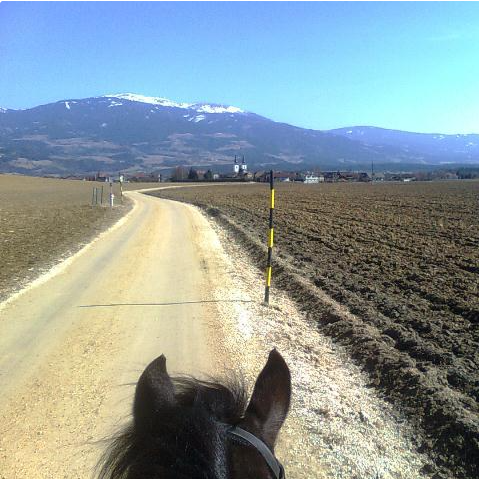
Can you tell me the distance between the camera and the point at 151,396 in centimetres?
149

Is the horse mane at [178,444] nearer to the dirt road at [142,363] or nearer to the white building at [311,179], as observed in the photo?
the dirt road at [142,363]

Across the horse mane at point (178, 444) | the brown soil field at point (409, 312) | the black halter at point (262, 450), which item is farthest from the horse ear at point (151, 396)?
the brown soil field at point (409, 312)

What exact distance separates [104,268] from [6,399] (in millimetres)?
6349

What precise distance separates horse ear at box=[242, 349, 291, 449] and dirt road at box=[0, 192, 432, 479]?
1746 mm

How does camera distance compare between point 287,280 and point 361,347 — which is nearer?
point 361,347

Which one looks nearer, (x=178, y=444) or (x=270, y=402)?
(x=178, y=444)

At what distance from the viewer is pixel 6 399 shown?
4109 millimetres

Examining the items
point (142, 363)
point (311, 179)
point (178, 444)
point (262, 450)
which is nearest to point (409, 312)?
point (142, 363)

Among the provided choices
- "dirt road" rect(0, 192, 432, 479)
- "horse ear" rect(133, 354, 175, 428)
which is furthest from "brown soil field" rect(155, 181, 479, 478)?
"horse ear" rect(133, 354, 175, 428)

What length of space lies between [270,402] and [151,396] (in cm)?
44

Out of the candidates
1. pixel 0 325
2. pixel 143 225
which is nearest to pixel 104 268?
pixel 0 325

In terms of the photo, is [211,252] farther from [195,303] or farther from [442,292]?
[442,292]

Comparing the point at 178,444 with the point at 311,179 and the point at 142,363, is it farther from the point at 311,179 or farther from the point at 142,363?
the point at 311,179

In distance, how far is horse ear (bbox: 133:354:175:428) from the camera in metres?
1.43
